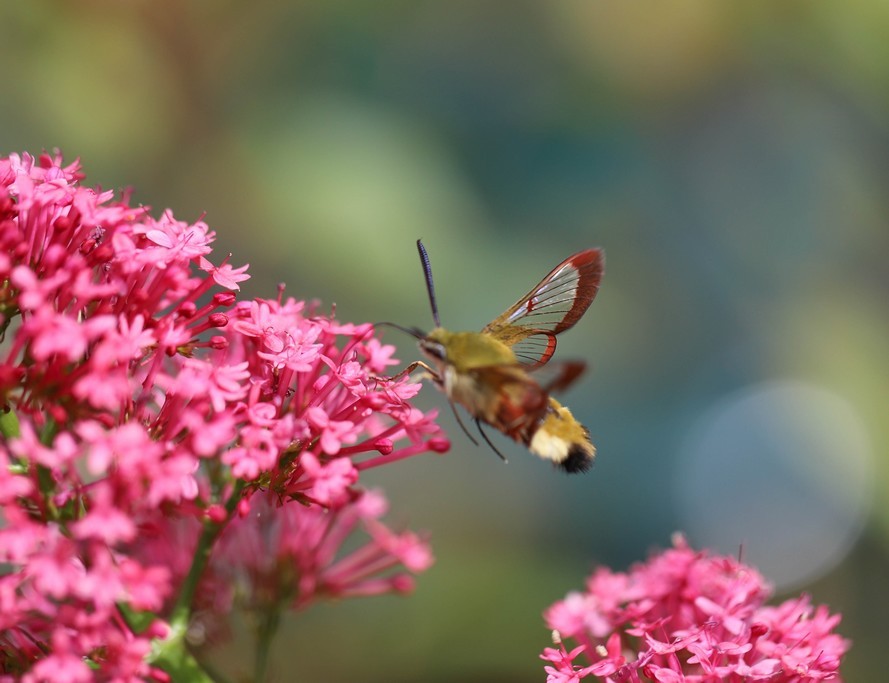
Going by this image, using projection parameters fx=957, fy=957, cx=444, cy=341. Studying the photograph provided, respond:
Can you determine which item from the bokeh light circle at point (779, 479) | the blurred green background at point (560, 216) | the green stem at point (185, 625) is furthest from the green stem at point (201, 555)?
the bokeh light circle at point (779, 479)

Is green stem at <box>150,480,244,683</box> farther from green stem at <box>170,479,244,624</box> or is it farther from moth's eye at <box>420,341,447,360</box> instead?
moth's eye at <box>420,341,447,360</box>

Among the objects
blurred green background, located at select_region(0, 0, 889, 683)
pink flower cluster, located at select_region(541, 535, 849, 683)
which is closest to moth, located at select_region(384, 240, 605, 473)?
pink flower cluster, located at select_region(541, 535, 849, 683)

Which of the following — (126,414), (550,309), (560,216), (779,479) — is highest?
(560,216)

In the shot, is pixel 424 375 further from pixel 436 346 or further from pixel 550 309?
pixel 550 309

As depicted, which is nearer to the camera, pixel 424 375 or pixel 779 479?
pixel 424 375

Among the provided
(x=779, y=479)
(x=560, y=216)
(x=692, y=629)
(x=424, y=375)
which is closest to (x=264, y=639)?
(x=424, y=375)

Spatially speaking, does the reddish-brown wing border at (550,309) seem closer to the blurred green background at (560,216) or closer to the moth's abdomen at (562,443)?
the moth's abdomen at (562,443)

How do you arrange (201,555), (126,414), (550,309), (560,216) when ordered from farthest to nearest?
1. (560,216)
2. (550,309)
3. (201,555)
4. (126,414)

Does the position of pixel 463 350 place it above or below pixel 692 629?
above
